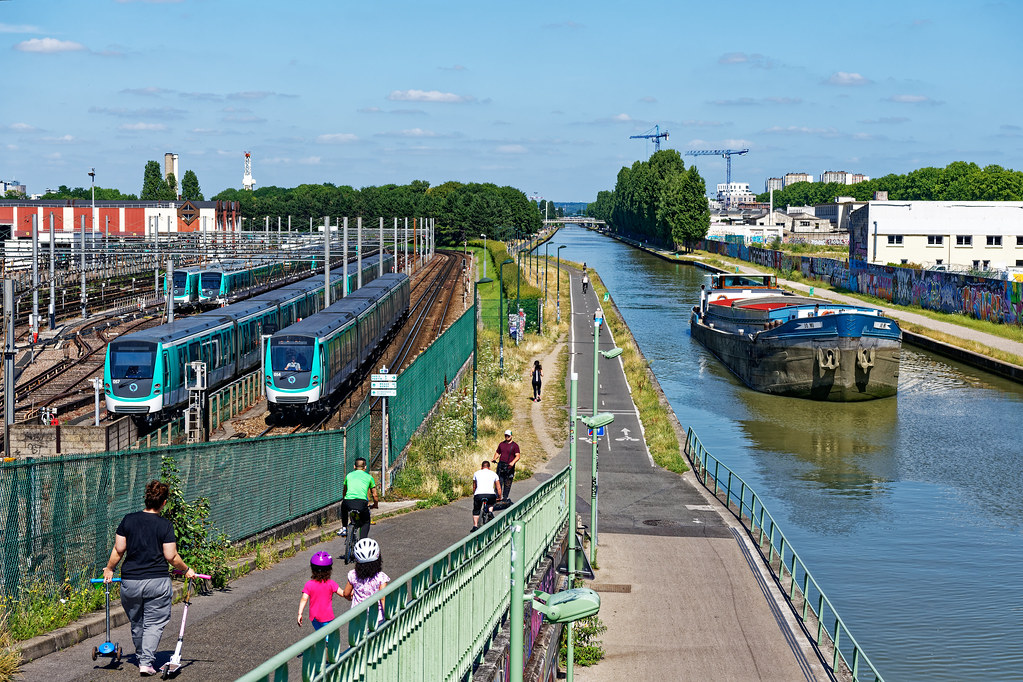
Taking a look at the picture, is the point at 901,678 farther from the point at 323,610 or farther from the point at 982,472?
the point at 982,472

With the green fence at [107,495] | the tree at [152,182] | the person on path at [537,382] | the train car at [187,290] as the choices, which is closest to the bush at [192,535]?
the green fence at [107,495]

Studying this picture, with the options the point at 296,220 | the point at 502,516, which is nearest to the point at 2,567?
the point at 502,516

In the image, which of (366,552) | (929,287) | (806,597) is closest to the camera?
(366,552)

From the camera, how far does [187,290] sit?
199 ft

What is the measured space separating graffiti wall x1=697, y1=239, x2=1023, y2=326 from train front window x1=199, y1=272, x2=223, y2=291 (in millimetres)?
45638

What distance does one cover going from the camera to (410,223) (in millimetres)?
174375

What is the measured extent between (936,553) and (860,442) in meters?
14.8

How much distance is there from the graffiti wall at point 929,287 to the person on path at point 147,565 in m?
63.8

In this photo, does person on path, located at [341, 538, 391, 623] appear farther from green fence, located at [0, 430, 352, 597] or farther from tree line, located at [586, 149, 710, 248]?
tree line, located at [586, 149, 710, 248]

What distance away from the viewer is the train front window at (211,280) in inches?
2387

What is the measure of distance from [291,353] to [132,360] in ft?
15.2

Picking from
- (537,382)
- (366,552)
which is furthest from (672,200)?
(366,552)

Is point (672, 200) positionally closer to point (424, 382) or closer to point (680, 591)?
point (424, 382)

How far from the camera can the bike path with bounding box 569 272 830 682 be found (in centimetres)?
1542
